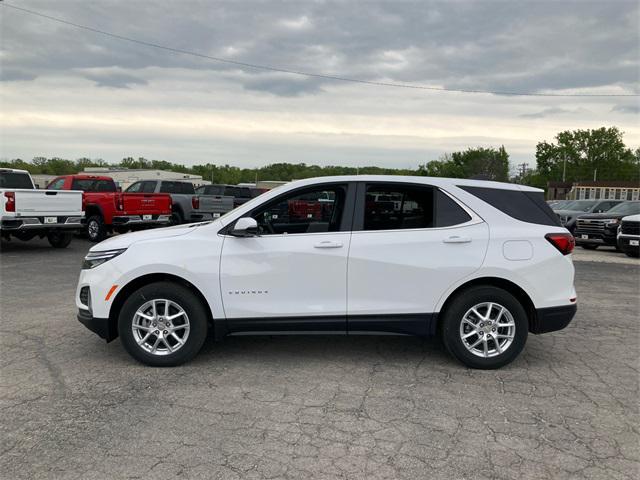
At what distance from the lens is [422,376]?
455 centimetres

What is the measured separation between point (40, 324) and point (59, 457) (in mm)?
3455

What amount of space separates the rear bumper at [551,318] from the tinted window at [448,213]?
1.08m

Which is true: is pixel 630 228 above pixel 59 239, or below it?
above

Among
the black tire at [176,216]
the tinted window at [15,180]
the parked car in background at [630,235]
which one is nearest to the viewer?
the tinted window at [15,180]

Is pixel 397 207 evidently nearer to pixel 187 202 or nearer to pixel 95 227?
pixel 95 227

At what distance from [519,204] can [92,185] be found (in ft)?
49.2

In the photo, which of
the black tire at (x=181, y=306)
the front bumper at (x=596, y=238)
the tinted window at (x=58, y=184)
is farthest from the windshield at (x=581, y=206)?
the black tire at (x=181, y=306)

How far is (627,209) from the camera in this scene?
17094mm

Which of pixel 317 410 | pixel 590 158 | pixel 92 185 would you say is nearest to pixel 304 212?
pixel 317 410

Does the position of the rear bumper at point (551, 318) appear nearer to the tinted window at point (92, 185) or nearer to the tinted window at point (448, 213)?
the tinted window at point (448, 213)

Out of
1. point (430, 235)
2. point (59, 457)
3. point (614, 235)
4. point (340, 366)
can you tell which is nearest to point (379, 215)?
point (430, 235)

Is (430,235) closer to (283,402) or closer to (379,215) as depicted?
(379,215)

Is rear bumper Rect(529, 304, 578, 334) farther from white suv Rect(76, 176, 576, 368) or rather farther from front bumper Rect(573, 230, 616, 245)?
front bumper Rect(573, 230, 616, 245)

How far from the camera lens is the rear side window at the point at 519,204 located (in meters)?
4.78
